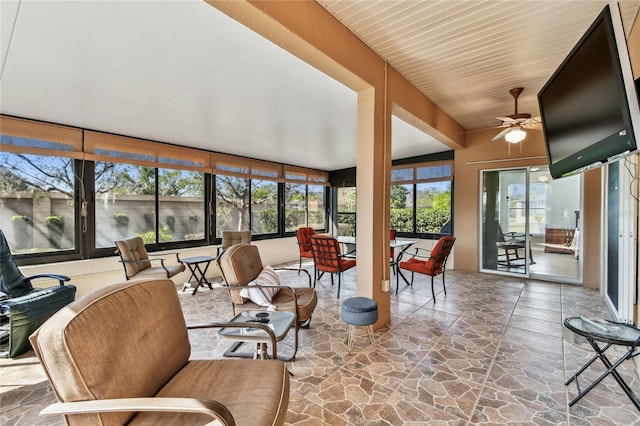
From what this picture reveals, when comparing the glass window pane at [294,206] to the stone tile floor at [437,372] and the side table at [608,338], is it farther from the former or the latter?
the side table at [608,338]

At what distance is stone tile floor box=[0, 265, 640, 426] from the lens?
177 centimetres

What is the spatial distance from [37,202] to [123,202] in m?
1.01

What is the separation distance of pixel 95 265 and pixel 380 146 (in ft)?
14.9

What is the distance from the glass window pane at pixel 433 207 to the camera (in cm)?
623

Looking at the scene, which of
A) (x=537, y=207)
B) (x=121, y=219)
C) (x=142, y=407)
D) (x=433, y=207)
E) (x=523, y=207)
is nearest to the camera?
(x=142, y=407)

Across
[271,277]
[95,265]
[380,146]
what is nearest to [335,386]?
[271,277]

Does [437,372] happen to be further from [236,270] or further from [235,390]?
[236,270]

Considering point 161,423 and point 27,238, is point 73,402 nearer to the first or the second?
point 161,423

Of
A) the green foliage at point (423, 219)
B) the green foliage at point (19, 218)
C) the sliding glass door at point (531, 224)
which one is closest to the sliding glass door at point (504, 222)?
the sliding glass door at point (531, 224)

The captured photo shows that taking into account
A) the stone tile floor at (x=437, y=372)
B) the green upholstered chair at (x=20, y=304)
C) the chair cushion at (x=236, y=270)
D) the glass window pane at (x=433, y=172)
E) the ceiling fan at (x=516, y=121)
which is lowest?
the stone tile floor at (x=437, y=372)

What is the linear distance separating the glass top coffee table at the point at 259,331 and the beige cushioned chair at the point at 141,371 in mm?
258

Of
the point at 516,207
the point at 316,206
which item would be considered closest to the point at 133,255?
the point at 316,206

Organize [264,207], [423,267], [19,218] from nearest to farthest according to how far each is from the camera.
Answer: [19,218] < [423,267] < [264,207]

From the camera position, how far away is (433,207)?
644cm
